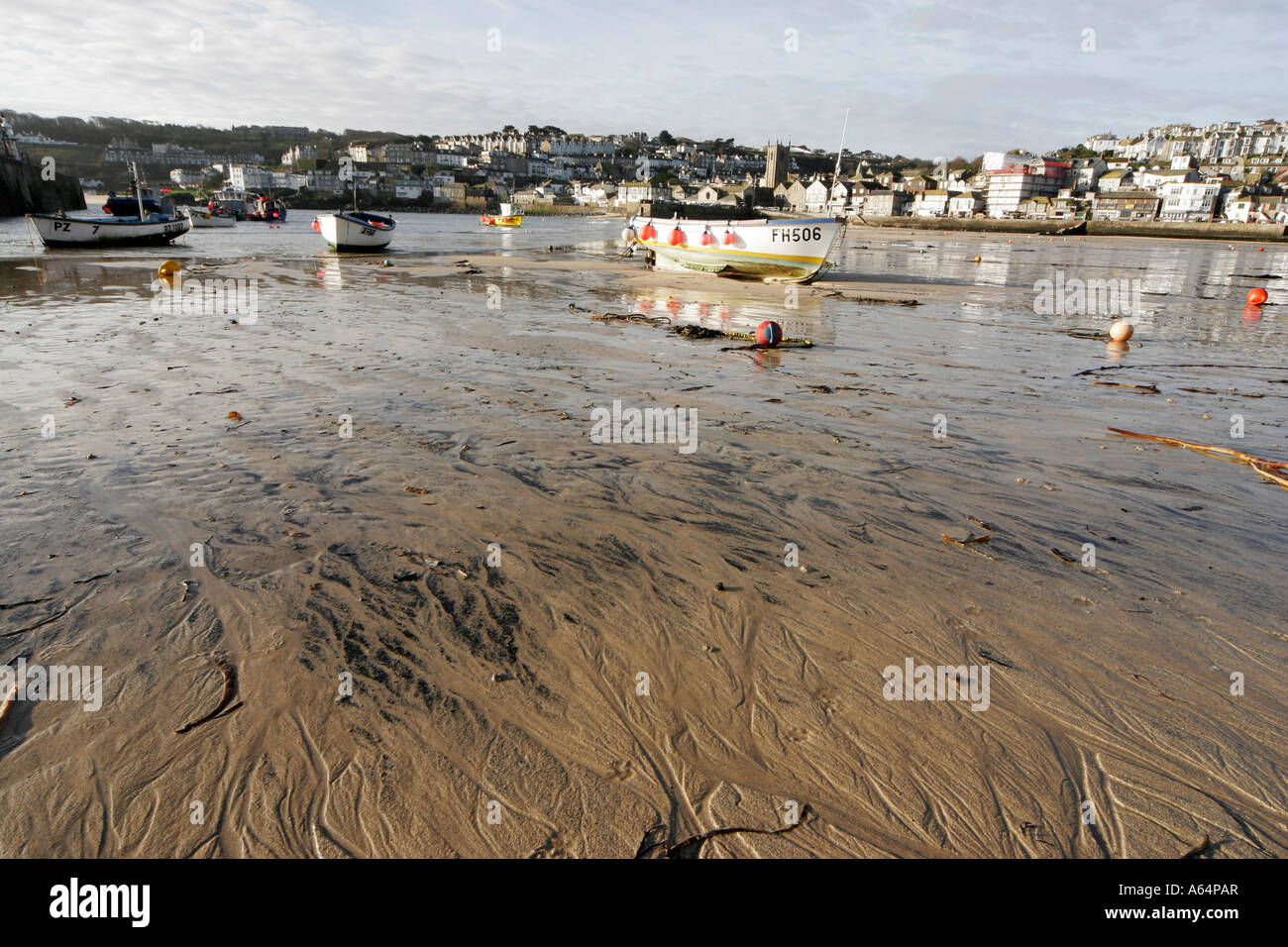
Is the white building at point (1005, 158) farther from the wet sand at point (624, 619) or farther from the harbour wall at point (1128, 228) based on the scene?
the wet sand at point (624, 619)

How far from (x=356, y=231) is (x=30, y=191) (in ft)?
186

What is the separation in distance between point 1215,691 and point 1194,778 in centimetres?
85

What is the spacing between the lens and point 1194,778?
3025mm

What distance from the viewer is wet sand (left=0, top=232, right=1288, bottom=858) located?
9.21ft

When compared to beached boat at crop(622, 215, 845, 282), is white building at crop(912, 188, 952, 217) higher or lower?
higher

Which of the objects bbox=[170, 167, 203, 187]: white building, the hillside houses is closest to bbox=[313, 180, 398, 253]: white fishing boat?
the hillside houses

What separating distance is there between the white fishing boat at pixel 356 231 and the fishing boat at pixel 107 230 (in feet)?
32.4

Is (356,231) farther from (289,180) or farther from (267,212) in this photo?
(289,180)

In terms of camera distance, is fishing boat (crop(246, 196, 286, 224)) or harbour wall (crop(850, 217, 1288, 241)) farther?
fishing boat (crop(246, 196, 286, 224))

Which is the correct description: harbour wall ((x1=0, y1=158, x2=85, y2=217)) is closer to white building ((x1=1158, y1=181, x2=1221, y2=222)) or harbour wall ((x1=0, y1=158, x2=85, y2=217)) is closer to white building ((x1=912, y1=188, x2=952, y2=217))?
white building ((x1=912, y1=188, x2=952, y2=217))

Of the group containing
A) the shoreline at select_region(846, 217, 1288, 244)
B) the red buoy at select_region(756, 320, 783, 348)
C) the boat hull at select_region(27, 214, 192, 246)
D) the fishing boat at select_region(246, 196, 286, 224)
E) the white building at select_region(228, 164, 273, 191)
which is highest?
the white building at select_region(228, 164, 273, 191)

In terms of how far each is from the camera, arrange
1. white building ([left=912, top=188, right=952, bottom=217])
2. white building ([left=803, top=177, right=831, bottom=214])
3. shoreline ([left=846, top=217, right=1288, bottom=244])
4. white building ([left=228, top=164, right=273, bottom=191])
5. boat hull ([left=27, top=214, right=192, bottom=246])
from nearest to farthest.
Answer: boat hull ([left=27, top=214, right=192, bottom=246]), shoreline ([left=846, top=217, right=1288, bottom=244]), white building ([left=912, top=188, right=952, bottom=217]), white building ([left=803, top=177, right=831, bottom=214]), white building ([left=228, top=164, right=273, bottom=191])

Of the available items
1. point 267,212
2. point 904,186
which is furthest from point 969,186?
point 267,212
